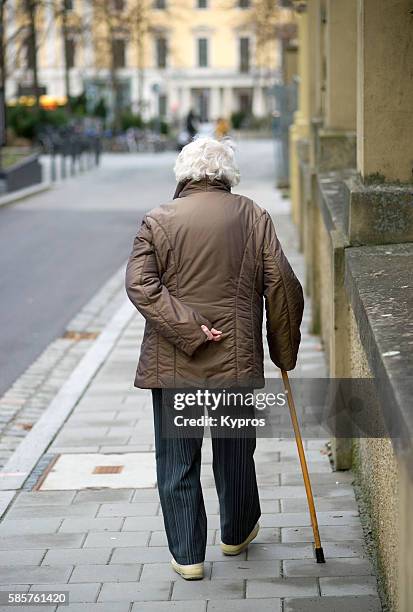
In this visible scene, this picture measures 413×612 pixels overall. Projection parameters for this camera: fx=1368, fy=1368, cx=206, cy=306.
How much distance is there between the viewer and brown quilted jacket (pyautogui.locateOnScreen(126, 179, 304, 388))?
204 inches

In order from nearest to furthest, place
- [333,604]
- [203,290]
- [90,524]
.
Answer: [333,604], [203,290], [90,524]

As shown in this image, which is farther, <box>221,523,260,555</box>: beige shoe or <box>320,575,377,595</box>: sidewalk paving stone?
<box>221,523,260,555</box>: beige shoe

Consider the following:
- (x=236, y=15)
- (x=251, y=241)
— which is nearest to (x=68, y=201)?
(x=251, y=241)

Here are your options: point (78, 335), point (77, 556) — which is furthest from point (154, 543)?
point (78, 335)

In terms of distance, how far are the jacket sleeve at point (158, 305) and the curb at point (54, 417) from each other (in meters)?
1.84

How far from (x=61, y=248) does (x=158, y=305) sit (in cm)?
1478

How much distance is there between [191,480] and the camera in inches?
212

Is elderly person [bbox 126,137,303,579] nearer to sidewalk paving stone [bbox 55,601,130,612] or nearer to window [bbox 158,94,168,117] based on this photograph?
sidewalk paving stone [bbox 55,601,130,612]

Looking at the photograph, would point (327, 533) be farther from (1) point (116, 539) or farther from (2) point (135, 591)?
(2) point (135, 591)

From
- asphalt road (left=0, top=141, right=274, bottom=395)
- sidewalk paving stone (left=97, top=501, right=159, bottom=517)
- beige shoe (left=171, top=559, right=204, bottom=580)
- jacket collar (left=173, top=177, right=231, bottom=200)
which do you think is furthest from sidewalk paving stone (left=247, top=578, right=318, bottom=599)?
asphalt road (left=0, top=141, right=274, bottom=395)

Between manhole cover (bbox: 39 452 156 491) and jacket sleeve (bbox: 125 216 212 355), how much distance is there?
1.99 m

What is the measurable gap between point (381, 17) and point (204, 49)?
102m

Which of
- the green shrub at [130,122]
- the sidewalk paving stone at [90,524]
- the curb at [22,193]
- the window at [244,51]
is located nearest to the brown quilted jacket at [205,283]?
the sidewalk paving stone at [90,524]

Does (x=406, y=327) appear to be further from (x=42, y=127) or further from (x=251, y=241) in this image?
(x=42, y=127)
